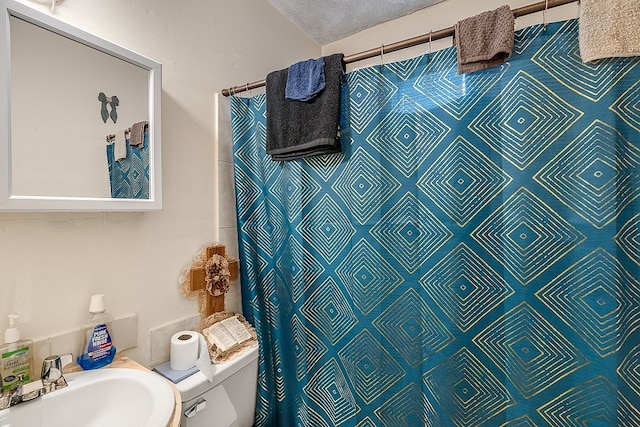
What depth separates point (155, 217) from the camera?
112 cm

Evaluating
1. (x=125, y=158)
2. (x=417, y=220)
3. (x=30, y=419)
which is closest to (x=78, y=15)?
(x=125, y=158)

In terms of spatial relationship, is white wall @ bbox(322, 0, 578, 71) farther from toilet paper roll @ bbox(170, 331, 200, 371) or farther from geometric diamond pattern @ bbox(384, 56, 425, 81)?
toilet paper roll @ bbox(170, 331, 200, 371)

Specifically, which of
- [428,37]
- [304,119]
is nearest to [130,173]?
[304,119]

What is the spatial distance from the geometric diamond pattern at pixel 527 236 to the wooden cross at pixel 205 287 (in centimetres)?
107

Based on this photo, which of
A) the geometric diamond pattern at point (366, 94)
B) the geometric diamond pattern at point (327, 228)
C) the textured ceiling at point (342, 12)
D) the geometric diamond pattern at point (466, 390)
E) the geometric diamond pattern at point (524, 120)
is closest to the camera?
the geometric diamond pattern at point (524, 120)

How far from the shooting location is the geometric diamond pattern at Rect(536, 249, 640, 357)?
777 millimetres

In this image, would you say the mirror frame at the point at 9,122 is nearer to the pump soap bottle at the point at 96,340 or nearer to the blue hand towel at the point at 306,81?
the pump soap bottle at the point at 96,340

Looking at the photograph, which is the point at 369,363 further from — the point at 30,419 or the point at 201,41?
the point at 201,41

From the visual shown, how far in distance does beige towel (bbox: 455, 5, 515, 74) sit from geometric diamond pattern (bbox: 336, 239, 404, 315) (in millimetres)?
676

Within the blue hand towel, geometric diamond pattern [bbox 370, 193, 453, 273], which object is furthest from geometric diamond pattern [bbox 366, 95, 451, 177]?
the blue hand towel

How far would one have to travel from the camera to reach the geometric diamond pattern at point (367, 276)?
1.08 metres

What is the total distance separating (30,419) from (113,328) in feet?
0.99

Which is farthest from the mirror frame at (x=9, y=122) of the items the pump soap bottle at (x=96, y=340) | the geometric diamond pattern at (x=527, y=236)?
the geometric diamond pattern at (x=527, y=236)

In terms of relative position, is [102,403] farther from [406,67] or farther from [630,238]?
[630,238]
